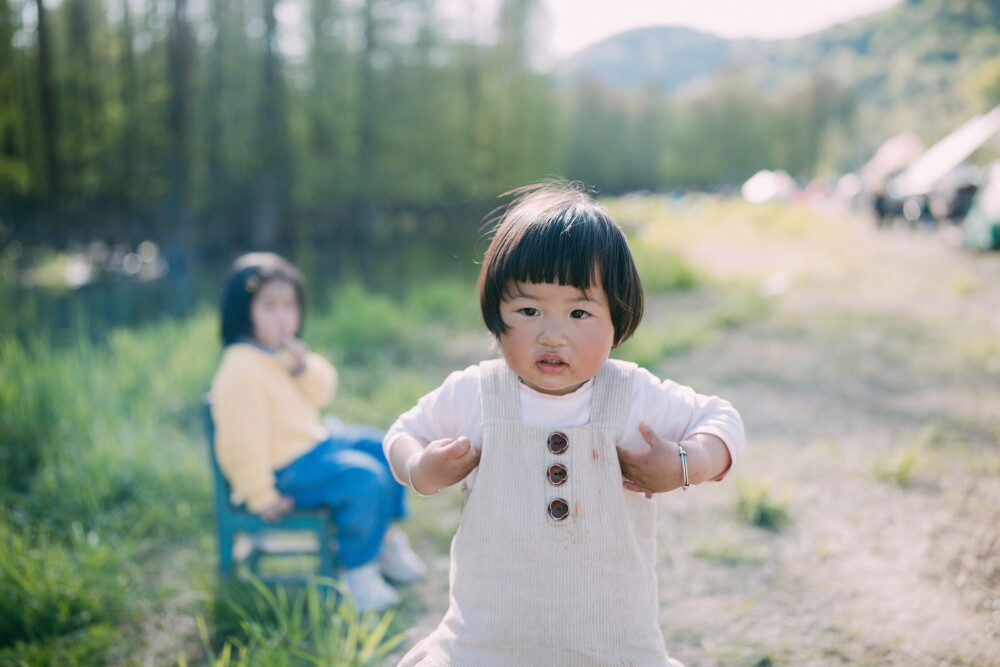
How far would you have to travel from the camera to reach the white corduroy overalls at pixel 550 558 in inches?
48.4

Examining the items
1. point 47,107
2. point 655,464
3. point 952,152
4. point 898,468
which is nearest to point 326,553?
point 655,464

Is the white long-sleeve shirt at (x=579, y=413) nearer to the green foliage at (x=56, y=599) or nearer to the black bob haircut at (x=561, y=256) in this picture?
the black bob haircut at (x=561, y=256)

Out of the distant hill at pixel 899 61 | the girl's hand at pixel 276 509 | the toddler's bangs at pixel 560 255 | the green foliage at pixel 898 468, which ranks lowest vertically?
the green foliage at pixel 898 468

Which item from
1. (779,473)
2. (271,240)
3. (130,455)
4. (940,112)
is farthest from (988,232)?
(271,240)

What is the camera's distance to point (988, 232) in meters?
9.67

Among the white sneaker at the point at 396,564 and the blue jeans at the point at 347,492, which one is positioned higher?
the blue jeans at the point at 347,492

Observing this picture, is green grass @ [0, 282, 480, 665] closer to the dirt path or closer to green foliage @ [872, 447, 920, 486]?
the dirt path

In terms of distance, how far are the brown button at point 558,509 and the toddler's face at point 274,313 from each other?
1456 millimetres

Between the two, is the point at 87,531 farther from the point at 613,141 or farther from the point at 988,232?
the point at 613,141

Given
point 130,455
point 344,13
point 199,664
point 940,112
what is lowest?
point 199,664

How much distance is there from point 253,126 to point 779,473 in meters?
13.9

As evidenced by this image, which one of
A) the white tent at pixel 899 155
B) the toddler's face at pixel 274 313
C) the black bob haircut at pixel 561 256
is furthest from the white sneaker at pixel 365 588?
the white tent at pixel 899 155

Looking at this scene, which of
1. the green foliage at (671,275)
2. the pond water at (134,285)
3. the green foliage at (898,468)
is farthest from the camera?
the green foliage at (671,275)

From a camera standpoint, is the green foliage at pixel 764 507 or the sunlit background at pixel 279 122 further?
the sunlit background at pixel 279 122
